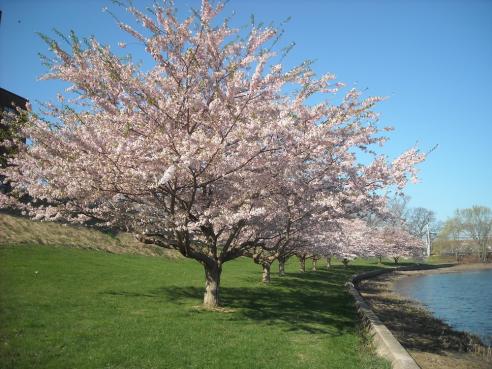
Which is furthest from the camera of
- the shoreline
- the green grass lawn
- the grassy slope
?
the grassy slope

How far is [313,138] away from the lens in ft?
36.4

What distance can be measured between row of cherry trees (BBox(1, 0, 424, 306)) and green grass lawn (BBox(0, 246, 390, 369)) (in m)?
2.95

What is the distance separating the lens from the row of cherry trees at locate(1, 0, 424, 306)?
1027 cm

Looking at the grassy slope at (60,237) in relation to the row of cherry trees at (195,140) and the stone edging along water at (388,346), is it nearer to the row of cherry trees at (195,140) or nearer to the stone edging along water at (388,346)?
the row of cherry trees at (195,140)

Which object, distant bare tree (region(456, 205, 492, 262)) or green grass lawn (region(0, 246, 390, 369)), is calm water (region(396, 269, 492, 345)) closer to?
green grass lawn (region(0, 246, 390, 369))

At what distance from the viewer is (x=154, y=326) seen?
37.4 ft

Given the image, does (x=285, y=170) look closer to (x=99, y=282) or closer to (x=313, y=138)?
(x=313, y=138)

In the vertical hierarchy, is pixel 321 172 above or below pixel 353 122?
below

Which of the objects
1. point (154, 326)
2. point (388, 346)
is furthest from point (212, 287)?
point (388, 346)

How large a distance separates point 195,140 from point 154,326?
19.0ft

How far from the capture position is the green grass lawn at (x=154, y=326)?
344 inches

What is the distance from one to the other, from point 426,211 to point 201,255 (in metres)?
126

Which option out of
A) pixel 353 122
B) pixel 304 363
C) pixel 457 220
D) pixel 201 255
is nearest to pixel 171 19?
pixel 353 122

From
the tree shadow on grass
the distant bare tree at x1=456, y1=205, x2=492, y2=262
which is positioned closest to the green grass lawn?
the tree shadow on grass
